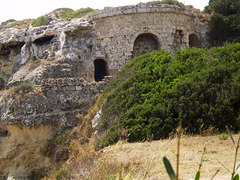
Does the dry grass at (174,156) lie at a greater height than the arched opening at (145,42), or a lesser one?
lesser

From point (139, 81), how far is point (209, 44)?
8.90 meters

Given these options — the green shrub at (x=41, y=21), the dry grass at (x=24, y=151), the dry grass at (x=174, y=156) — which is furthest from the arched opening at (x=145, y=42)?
the dry grass at (x=174, y=156)

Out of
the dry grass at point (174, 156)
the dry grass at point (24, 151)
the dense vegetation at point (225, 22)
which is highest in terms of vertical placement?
the dense vegetation at point (225, 22)

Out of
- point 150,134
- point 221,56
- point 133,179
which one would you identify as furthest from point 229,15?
point 133,179

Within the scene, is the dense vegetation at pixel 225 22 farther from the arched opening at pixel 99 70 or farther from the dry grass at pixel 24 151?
the dry grass at pixel 24 151

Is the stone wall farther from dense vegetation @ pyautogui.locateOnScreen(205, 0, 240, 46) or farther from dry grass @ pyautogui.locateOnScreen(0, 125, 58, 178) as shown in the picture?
dry grass @ pyautogui.locateOnScreen(0, 125, 58, 178)

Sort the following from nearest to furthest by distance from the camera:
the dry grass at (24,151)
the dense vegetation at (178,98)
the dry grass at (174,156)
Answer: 1. the dry grass at (174,156)
2. the dense vegetation at (178,98)
3. the dry grass at (24,151)

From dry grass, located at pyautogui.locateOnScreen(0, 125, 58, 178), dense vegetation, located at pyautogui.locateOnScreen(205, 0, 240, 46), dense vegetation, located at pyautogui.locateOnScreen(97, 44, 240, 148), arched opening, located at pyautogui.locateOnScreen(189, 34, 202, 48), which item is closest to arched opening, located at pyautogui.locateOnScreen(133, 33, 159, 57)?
arched opening, located at pyautogui.locateOnScreen(189, 34, 202, 48)

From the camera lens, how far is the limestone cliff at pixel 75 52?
42.1 feet

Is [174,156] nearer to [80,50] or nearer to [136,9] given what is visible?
[80,50]

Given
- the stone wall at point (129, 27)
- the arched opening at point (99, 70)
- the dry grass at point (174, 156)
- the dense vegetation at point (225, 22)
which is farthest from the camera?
the arched opening at point (99, 70)

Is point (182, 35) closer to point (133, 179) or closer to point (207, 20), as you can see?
point (207, 20)

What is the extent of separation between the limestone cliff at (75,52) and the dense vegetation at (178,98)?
2849 millimetres

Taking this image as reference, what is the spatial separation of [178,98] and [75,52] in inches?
328
